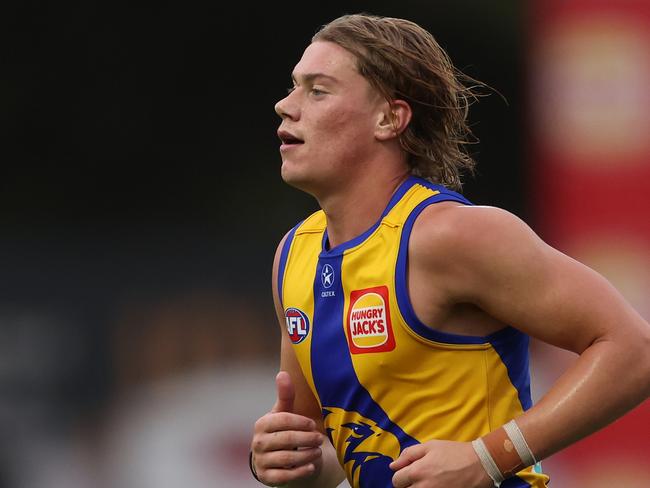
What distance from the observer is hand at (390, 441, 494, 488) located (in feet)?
8.04

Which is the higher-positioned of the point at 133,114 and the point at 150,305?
the point at 133,114

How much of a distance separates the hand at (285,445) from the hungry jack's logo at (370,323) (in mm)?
212

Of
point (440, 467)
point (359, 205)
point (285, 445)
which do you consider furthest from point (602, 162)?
point (440, 467)

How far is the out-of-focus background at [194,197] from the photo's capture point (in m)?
5.30

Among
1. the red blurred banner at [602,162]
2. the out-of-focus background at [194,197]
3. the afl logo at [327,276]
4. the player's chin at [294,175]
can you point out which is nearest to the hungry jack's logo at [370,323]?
the afl logo at [327,276]

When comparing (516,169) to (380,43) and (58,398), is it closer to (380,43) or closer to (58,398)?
(58,398)

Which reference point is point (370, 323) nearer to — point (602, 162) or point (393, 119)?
point (393, 119)

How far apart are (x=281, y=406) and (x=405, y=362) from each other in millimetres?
373

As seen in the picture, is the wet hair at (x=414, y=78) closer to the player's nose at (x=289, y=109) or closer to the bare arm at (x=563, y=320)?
the player's nose at (x=289, y=109)

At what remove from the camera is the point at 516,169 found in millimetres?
5641

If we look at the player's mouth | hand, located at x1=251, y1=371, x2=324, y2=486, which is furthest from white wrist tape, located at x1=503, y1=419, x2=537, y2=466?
the player's mouth

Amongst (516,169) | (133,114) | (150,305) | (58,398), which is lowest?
(58,398)

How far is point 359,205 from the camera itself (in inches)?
114

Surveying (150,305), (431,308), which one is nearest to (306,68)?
(431,308)
